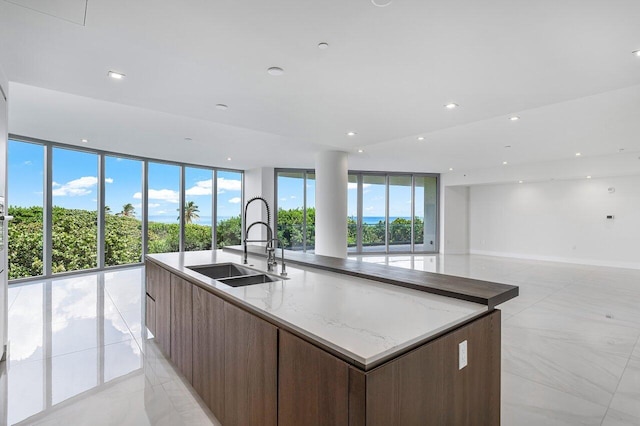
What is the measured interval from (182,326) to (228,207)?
7.40 meters

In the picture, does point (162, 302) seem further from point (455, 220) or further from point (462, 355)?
point (455, 220)

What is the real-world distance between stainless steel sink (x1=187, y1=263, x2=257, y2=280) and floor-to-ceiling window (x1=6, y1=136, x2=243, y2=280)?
5457 mm

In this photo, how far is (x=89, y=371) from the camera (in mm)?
2648

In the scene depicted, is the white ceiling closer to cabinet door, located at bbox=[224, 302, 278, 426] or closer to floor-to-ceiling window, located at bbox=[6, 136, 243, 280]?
floor-to-ceiling window, located at bbox=[6, 136, 243, 280]

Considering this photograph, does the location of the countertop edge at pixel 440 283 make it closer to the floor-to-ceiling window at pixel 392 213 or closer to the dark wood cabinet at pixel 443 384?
the dark wood cabinet at pixel 443 384

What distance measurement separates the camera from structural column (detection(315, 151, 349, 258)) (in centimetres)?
654

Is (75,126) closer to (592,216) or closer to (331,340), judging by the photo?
(331,340)

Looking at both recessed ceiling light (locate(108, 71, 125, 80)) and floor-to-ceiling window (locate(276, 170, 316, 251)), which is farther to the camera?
floor-to-ceiling window (locate(276, 170, 316, 251))

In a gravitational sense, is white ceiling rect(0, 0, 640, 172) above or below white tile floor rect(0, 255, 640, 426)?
above

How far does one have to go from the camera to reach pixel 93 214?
686 centimetres

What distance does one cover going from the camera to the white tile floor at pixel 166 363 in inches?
83.3

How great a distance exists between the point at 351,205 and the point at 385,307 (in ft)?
28.5

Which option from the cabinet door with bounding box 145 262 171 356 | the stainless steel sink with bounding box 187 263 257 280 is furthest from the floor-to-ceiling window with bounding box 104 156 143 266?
the stainless steel sink with bounding box 187 263 257 280

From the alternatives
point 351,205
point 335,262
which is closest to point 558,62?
point 335,262
